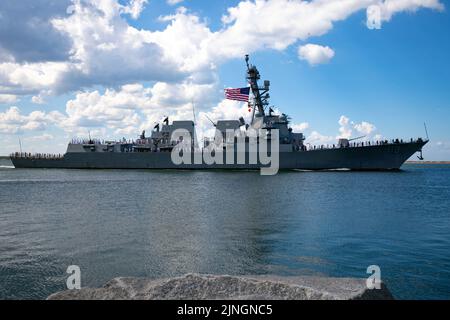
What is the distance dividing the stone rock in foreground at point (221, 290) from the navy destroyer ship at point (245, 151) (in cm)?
5504

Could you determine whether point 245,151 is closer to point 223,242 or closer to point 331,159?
point 331,159

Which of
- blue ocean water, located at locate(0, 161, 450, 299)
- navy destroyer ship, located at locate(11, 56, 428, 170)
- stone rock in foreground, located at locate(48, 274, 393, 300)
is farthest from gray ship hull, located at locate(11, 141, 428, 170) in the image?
stone rock in foreground, located at locate(48, 274, 393, 300)

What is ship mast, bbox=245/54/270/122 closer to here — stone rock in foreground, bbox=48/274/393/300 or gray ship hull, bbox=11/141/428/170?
gray ship hull, bbox=11/141/428/170

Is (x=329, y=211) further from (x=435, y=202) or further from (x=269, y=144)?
(x=269, y=144)

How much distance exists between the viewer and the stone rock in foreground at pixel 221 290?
14.9ft

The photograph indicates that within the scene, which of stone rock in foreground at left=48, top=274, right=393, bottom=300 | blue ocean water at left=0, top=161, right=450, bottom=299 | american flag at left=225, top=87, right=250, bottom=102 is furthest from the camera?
american flag at left=225, top=87, right=250, bottom=102

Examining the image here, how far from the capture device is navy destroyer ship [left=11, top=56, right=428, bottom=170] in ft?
189

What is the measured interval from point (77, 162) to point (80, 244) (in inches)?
2782

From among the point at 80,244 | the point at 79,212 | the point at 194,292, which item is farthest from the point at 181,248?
the point at 79,212

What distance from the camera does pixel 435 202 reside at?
25.3 m

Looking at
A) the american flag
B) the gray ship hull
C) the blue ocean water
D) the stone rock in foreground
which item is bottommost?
the blue ocean water

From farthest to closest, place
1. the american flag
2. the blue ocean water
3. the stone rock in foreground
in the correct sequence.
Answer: the american flag
the blue ocean water
the stone rock in foreground

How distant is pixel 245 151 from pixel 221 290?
5761cm

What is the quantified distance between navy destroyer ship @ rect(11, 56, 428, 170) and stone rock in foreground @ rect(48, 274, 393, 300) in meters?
55.0
